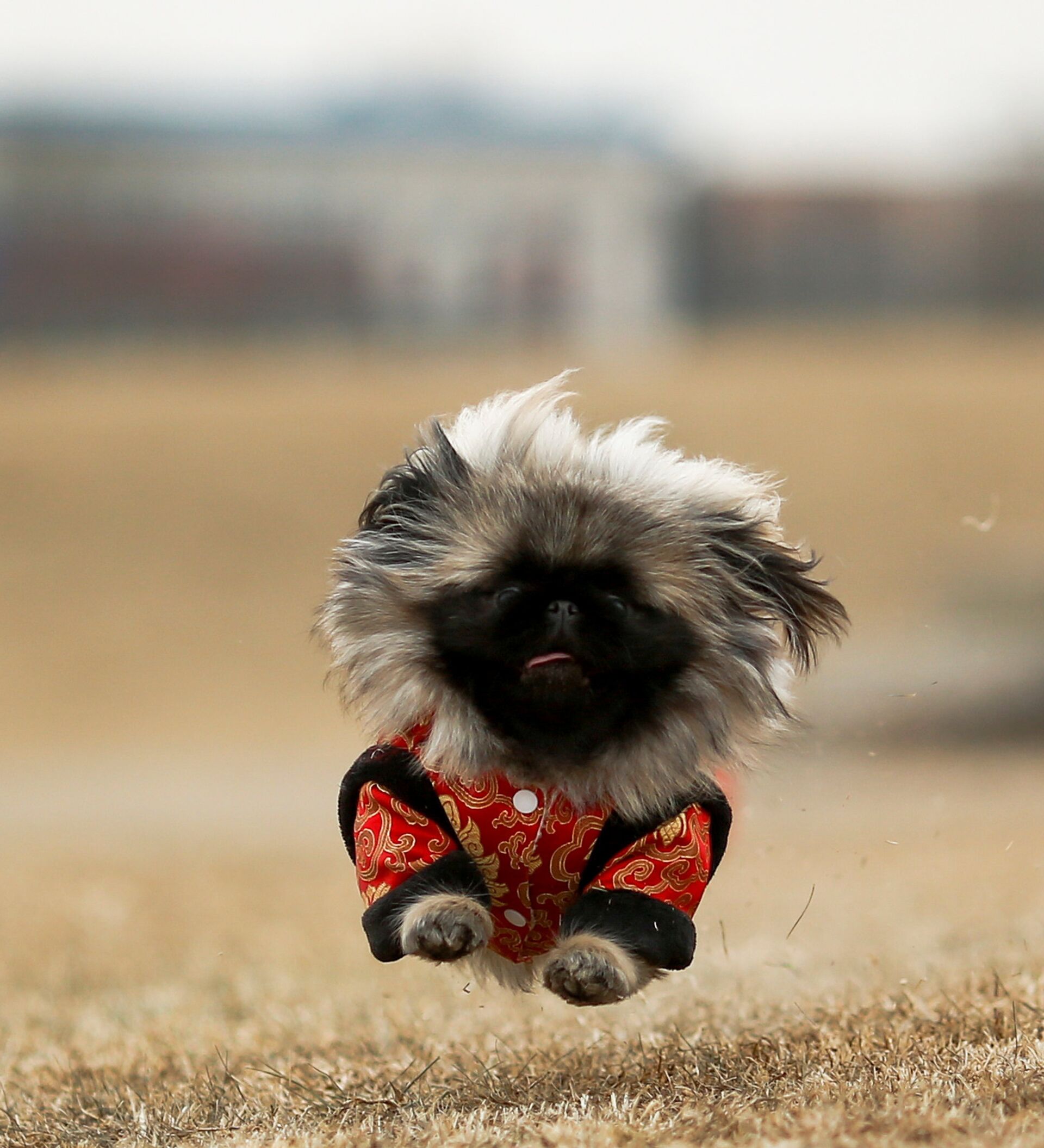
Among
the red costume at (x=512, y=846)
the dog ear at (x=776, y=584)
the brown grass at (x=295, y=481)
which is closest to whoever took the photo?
the red costume at (x=512, y=846)

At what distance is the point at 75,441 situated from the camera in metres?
32.6

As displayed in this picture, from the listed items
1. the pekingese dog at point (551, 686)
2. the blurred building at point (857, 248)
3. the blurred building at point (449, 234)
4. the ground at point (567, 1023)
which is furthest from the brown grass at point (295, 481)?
the pekingese dog at point (551, 686)

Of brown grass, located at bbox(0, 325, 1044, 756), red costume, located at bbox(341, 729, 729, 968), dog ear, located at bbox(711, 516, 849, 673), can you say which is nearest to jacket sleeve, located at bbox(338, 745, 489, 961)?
red costume, located at bbox(341, 729, 729, 968)

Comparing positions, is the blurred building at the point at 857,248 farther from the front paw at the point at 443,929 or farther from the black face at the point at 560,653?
the front paw at the point at 443,929

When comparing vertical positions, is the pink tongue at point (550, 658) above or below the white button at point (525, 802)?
above

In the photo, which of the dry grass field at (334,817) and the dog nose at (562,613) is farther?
the dry grass field at (334,817)

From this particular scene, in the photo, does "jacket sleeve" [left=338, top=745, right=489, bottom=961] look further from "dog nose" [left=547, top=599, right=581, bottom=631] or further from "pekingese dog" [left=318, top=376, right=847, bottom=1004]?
"dog nose" [left=547, top=599, right=581, bottom=631]

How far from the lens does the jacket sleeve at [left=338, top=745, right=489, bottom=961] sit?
3.11m

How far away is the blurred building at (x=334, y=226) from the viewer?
148 feet

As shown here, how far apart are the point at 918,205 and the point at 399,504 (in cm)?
5095

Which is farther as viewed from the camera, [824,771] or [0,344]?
[0,344]

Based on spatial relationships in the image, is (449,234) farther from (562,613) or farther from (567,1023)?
(562,613)

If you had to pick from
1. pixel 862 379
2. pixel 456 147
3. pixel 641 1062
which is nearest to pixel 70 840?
pixel 641 1062

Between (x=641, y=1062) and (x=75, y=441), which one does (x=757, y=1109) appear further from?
(x=75, y=441)
